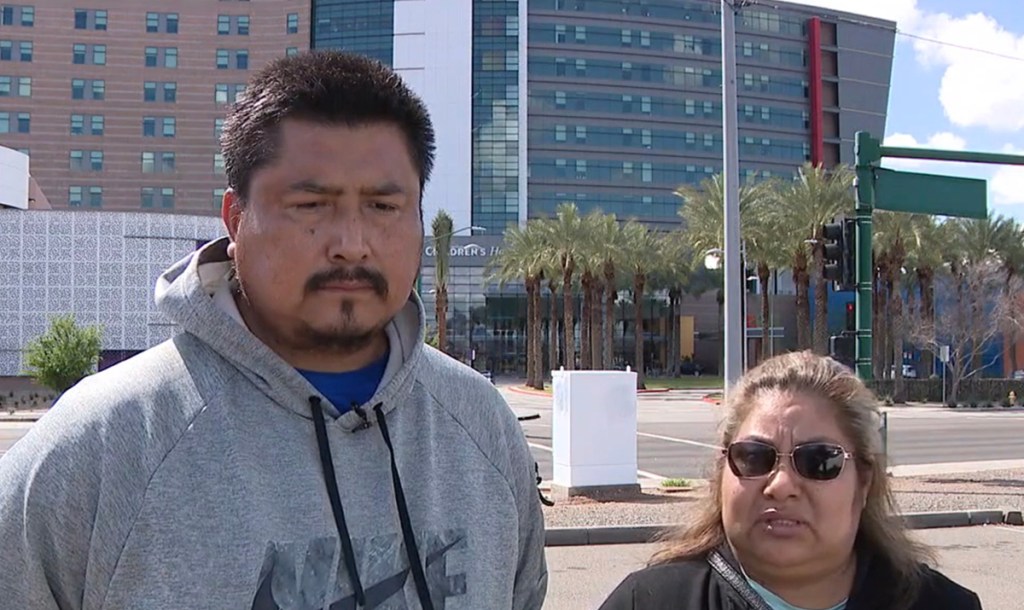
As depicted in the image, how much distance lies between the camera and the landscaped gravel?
10688 millimetres

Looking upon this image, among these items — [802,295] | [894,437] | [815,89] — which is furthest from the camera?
[815,89]

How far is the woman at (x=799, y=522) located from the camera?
2324 mm

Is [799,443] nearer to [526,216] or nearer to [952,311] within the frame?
[952,311]

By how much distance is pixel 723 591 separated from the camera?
7.69ft

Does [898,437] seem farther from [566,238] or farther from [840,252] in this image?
[566,238]

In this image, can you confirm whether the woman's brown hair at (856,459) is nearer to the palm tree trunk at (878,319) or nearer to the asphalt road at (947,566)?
the asphalt road at (947,566)

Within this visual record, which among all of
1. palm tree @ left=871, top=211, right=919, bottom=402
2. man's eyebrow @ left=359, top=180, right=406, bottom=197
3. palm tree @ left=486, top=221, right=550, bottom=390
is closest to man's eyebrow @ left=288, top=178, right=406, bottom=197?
man's eyebrow @ left=359, top=180, right=406, bottom=197

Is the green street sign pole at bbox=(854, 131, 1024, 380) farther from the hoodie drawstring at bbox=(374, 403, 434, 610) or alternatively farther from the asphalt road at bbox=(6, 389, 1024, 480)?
the hoodie drawstring at bbox=(374, 403, 434, 610)

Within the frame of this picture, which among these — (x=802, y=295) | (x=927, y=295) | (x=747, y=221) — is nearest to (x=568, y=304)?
(x=802, y=295)

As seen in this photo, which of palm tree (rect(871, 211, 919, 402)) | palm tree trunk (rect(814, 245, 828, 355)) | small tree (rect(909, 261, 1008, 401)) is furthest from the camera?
small tree (rect(909, 261, 1008, 401))

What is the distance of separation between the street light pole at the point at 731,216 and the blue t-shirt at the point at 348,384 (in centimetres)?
1254

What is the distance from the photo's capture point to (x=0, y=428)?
1057 inches

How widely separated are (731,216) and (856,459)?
41.7ft

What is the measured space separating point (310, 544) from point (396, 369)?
40 cm
